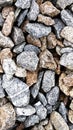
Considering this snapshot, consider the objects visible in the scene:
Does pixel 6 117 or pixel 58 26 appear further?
pixel 58 26

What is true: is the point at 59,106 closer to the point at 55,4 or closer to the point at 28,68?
the point at 28,68

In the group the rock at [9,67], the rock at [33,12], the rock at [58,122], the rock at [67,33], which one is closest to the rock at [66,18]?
the rock at [67,33]

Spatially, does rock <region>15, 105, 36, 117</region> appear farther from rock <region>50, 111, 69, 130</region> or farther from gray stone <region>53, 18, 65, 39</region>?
gray stone <region>53, 18, 65, 39</region>

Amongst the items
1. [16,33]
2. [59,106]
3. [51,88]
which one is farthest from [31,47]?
[59,106]

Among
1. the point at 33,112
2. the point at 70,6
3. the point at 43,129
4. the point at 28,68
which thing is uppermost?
the point at 70,6

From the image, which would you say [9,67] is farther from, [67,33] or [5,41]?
[67,33]

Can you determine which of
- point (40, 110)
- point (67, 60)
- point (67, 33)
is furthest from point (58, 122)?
point (67, 33)

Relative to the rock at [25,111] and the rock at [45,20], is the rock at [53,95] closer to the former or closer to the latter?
the rock at [25,111]
